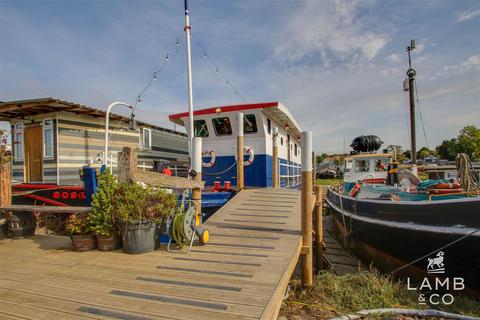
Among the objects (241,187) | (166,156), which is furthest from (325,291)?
(166,156)

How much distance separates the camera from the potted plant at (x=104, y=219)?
4359 mm

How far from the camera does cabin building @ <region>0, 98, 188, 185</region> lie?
9672mm

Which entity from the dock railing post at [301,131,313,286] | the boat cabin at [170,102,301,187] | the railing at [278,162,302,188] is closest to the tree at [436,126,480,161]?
the railing at [278,162,302,188]

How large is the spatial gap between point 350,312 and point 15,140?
1293cm

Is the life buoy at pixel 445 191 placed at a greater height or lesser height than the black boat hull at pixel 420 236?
greater

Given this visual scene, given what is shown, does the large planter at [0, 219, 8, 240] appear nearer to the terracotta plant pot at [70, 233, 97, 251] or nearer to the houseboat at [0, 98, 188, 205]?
the terracotta plant pot at [70, 233, 97, 251]

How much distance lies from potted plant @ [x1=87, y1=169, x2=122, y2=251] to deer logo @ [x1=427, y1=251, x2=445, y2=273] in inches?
233

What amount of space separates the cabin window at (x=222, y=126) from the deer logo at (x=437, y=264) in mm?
6837

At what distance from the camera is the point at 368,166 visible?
40.0 ft

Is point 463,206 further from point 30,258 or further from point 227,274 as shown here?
point 30,258

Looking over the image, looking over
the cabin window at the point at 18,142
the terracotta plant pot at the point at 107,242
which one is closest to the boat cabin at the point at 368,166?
the terracotta plant pot at the point at 107,242

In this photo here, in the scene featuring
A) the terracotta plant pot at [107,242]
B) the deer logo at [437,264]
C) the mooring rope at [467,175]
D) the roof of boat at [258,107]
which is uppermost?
the roof of boat at [258,107]

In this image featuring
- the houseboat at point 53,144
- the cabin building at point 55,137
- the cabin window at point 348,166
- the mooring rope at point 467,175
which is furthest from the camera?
the cabin window at point 348,166

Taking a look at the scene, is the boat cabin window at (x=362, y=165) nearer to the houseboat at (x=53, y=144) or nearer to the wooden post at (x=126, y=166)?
the houseboat at (x=53, y=144)
